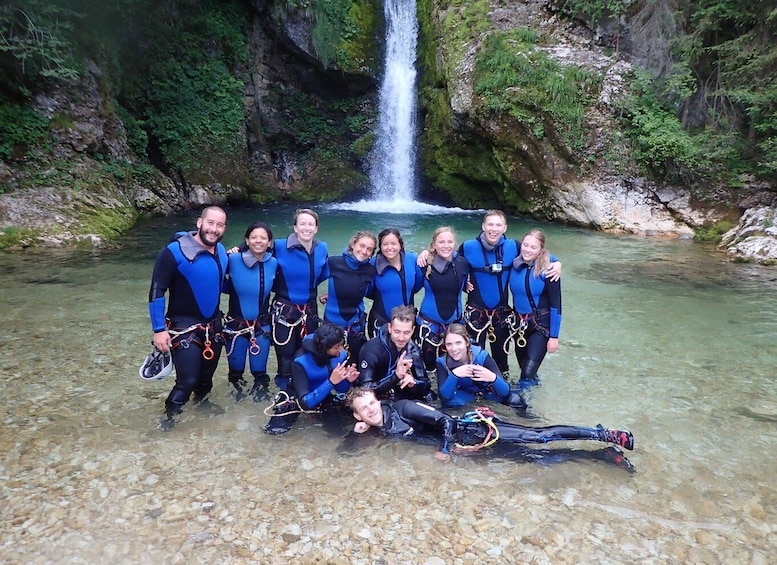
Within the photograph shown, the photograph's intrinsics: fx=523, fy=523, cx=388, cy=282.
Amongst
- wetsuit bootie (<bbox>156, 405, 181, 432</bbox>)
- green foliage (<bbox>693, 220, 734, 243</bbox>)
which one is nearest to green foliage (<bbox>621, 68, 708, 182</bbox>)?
green foliage (<bbox>693, 220, 734, 243</bbox>)

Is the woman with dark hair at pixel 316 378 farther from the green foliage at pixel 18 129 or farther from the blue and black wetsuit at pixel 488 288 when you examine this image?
the green foliage at pixel 18 129

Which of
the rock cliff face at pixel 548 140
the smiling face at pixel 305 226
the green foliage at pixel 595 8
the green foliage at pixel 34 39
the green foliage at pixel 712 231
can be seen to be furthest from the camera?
the green foliage at pixel 595 8

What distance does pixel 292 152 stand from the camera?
20.0 meters

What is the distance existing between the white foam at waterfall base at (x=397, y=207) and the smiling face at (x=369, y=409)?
13.0 m

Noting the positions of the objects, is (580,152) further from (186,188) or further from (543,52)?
(186,188)


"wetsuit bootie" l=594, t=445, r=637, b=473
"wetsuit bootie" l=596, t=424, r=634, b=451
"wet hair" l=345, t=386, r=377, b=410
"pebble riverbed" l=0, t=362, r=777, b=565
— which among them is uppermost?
"wet hair" l=345, t=386, r=377, b=410

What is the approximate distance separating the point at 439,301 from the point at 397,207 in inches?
543

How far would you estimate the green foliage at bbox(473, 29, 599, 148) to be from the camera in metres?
13.7

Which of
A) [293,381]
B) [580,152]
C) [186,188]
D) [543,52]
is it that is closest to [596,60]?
[543,52]

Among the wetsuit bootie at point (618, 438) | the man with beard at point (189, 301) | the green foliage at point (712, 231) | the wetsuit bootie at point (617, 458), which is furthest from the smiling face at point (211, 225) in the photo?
the green foliage at point (712, 231)

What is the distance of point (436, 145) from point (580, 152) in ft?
17.0

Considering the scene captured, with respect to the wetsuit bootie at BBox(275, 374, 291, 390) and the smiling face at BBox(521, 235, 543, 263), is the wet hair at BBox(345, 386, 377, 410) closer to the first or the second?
the wetsuit bootie at BBox(275, 374, 291, 390)

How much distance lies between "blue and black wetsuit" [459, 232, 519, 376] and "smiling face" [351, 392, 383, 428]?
123 centimetres

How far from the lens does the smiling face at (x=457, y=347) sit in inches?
153
